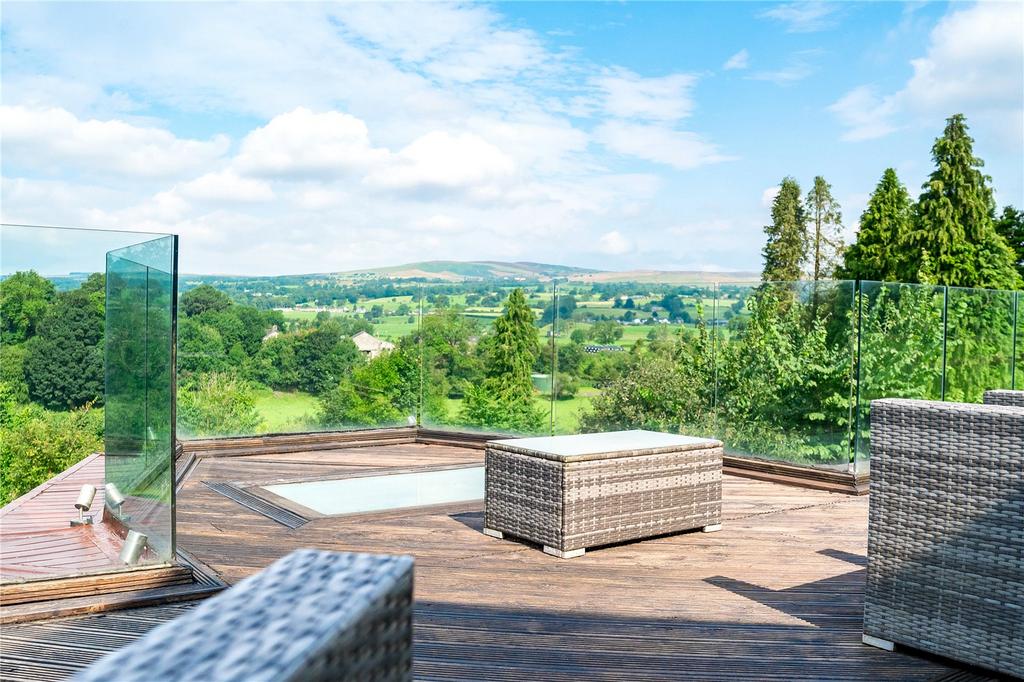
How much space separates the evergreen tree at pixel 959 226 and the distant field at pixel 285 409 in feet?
94.5

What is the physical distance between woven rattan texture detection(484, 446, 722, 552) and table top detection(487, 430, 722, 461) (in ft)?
0.13

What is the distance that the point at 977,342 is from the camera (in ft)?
27.6

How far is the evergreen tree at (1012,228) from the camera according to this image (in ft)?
116

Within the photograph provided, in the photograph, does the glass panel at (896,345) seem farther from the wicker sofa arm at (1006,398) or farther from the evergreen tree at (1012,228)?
the evergreen tree at (1012,228)

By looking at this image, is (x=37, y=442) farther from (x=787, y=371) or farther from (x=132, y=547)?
(x=787, y=371)

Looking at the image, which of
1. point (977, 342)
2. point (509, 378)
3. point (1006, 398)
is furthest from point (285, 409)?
point (1006, 398)

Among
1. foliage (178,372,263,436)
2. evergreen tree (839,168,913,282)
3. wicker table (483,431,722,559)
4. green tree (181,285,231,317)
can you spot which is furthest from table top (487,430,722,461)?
evergreen tree (839,168,913,282)

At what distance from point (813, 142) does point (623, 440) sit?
34.1 metres

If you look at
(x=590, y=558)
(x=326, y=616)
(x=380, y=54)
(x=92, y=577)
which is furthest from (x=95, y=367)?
(x=380, y=54)

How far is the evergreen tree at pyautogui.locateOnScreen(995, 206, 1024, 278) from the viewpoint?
1389 inches

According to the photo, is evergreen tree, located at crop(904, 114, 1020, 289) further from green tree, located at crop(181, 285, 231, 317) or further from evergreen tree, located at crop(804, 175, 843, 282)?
green tree, located at crop(181, 285, 231, 317)

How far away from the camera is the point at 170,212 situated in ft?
82.7

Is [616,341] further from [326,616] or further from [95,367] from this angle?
[326,616]

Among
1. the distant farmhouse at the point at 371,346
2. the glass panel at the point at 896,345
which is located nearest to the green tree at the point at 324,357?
the distant farmhouse at the point at 371,346
